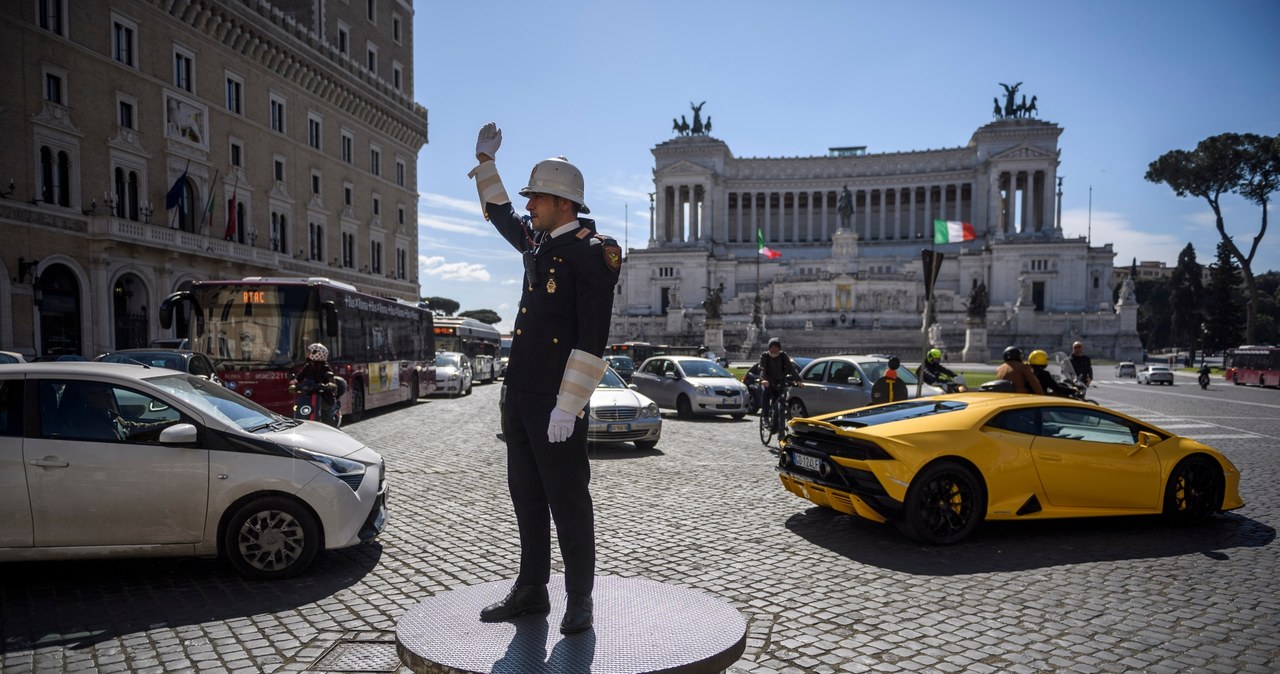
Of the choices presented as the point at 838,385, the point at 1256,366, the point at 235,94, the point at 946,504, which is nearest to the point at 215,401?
the point at 946,504

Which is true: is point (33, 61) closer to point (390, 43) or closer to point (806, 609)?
point (390, 43)

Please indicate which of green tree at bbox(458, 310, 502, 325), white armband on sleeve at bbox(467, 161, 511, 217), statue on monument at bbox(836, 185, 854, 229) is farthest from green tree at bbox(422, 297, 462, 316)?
white armband on sleeve at bbox(467, 161, 511, 217)

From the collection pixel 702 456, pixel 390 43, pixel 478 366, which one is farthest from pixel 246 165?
pixel 702 456

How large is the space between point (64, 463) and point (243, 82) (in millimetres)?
37553

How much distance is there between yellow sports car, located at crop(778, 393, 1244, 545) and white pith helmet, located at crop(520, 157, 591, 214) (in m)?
4.13

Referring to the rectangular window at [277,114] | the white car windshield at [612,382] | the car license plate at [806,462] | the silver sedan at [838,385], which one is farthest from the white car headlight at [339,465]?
the rectangular window at [277,114]

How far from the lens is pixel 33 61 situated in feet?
86.7

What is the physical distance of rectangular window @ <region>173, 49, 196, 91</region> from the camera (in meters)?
33.0

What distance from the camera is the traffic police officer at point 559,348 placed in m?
3.81

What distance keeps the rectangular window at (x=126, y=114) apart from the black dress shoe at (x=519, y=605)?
3377 cm

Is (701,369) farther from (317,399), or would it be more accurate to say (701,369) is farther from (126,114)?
(126,114)

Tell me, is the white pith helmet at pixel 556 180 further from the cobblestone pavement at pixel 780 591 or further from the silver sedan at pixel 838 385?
the silver sedan at pixel 838 385

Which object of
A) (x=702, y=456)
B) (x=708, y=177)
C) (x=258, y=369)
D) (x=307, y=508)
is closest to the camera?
(x=307, y=508)

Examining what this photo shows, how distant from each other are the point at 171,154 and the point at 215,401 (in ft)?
106
